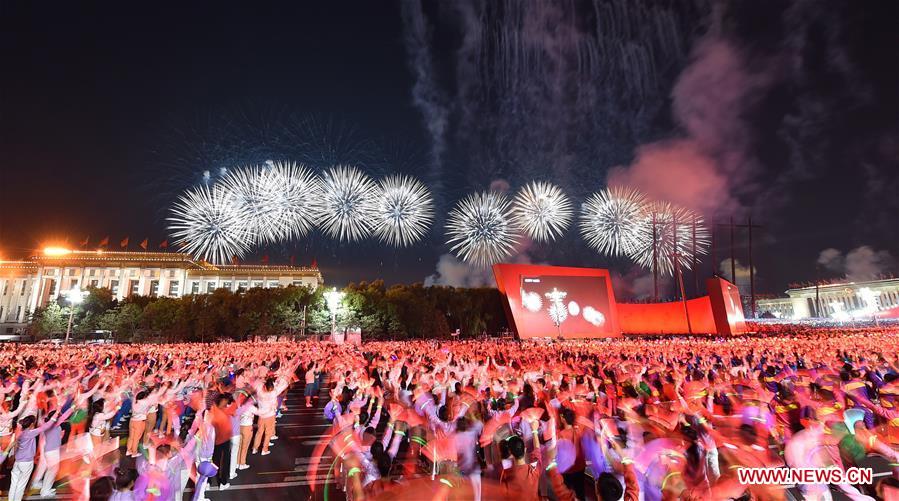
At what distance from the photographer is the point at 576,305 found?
45.8 metres

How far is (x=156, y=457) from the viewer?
5.43m

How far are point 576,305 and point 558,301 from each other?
2448 mm

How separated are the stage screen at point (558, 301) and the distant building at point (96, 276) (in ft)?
243

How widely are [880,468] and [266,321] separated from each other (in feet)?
194

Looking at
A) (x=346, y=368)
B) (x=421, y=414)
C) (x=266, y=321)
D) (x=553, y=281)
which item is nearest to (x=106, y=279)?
(x=266, y=321)

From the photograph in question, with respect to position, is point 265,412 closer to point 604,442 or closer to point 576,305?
point 604,442

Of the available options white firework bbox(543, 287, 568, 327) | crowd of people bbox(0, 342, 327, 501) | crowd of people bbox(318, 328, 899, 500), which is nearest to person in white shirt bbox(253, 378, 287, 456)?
crowd of people bbox(0, 342, 327, 501)

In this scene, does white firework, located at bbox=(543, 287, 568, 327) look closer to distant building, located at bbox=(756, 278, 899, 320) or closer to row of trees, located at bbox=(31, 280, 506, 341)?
row of trees, located at bbox=(31, 280, 506, 341)

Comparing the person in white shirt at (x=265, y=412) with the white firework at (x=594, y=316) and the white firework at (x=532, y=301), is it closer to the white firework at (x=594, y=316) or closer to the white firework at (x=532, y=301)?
the white firework at (x=532, y=301)

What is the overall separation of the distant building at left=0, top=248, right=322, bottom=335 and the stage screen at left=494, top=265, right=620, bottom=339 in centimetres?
7413

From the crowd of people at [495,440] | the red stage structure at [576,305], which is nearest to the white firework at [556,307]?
the red stage structure at [576,305]

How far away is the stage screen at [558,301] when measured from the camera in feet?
141

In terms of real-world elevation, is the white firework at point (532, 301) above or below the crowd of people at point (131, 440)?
above

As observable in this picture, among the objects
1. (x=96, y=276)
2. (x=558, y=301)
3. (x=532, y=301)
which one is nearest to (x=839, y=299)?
(x=558, y=301)
